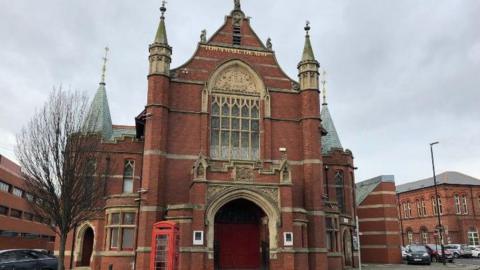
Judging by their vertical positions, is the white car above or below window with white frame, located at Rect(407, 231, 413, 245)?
below

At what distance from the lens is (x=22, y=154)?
61.4 ft

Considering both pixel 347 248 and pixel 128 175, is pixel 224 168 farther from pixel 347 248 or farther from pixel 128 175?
pixel 347 248

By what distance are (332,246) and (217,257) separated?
752cm

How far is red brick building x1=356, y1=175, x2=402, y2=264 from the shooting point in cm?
3541

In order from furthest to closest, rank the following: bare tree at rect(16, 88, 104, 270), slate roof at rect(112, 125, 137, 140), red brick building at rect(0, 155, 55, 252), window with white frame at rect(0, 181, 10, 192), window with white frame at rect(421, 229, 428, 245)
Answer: window with white frame at rect(421, 229, 428, 245) → window with white frame at rect(0, 181, 10, 192) → red brick building at rect(0, 155, 55, 252) → slate roof at rect(112, 125, 137, 140) → bare tree at rect(16, 88, 104, 270)

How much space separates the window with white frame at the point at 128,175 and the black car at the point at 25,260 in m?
5.98

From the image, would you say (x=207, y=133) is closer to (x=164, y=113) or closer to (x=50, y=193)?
(x=164, y=113)

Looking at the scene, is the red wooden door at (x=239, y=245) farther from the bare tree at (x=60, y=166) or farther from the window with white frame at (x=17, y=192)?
the window with white frame at (x=17, y=192)

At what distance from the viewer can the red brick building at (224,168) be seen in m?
21.4

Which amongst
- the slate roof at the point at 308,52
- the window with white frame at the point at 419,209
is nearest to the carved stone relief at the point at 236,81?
the slate roof at the point at 308,52

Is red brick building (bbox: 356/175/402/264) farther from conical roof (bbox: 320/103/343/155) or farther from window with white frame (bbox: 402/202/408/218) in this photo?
window with white frame (bbox: 402/202/408/218)

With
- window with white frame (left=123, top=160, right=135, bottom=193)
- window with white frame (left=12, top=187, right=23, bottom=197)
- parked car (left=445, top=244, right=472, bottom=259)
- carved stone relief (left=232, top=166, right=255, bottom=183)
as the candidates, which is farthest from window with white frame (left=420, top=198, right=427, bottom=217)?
window with white frame (left=12, top=187, right=23, bottom=197)

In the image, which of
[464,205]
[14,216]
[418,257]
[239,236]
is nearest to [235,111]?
[239,236]

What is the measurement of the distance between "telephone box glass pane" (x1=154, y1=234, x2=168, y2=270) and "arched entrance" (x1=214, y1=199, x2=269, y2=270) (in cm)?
471
